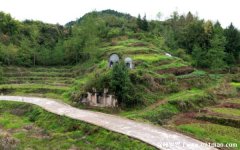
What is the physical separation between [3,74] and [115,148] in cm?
3714

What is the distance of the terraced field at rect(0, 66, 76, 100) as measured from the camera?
44375 mm

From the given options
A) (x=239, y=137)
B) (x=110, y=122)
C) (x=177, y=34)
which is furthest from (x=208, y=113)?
(x=177, y=34)

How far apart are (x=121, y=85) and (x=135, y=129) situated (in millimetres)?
7221

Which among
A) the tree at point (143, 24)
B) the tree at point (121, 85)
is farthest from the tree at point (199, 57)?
the tree at point (121, 85)

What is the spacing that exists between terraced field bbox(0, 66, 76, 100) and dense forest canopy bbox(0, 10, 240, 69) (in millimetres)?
3297

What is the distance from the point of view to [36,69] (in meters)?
59.2

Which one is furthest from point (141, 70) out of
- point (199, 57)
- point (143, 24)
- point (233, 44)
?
point (143, 24)

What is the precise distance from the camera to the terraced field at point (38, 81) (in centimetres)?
4438

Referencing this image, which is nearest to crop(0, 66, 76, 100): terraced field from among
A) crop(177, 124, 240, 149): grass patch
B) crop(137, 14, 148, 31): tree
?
crop(177, 124, 240, 149): grass patch

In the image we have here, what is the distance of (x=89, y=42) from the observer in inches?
2248

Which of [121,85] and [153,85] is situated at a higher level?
[121,85]

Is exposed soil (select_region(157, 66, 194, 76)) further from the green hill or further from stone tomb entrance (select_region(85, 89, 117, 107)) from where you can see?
stone tomb entrance (select_region(85, 89, 117, 107))

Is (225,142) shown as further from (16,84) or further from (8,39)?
(8,39)

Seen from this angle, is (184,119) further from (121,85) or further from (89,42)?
(89,42)
